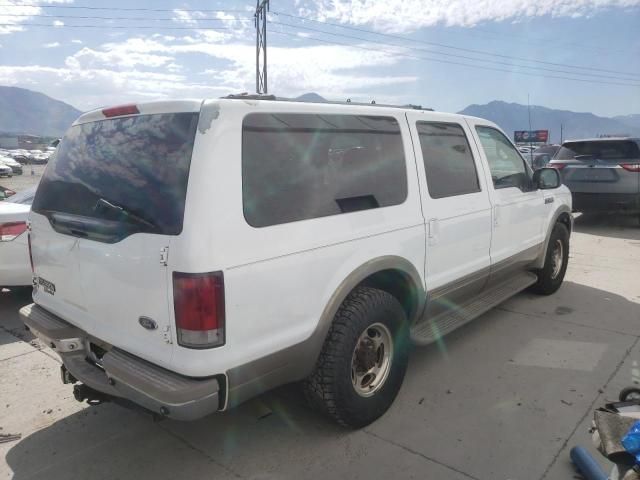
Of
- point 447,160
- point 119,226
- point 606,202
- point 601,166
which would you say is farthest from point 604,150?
point 119,226

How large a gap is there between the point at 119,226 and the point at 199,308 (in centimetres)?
59

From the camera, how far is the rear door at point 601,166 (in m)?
9.00

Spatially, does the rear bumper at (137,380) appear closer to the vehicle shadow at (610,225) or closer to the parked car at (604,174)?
the vehicle shadow at (610,225)

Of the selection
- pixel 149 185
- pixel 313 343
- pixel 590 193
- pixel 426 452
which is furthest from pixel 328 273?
pixel 590 193

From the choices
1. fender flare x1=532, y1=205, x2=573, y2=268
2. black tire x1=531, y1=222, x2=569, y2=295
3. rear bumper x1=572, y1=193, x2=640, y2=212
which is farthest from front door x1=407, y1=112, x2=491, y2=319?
rear bumper x1=572, y1=193, x2=640, y2=212

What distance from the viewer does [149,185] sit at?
2.21m

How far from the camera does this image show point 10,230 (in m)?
4.73

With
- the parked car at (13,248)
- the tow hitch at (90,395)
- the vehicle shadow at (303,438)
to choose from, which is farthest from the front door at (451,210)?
the parked car at (13,248)

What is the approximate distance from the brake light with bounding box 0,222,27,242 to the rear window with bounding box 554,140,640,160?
9.65 meters

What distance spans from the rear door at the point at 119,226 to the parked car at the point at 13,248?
90.2 inches

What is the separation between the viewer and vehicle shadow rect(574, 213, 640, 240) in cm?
915

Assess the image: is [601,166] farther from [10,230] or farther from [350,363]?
[10,230]

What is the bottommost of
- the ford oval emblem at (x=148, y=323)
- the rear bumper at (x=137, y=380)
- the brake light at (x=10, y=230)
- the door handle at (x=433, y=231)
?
the brake light at (x=10, y=230)

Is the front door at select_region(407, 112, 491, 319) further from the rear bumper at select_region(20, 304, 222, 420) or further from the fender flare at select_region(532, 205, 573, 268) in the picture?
the rear bumper at select_region(20, 304, 222, 420)
